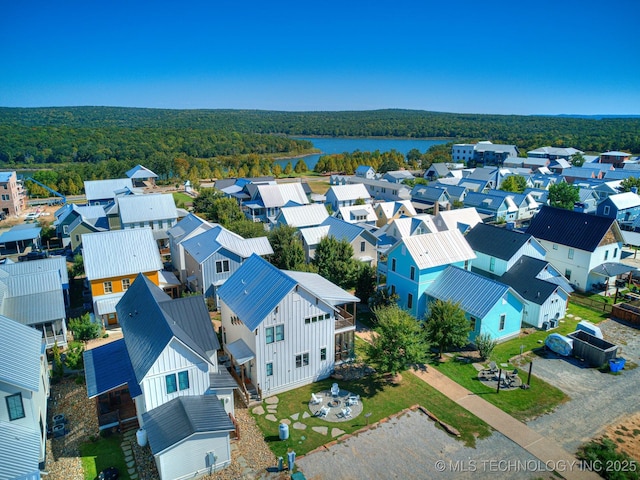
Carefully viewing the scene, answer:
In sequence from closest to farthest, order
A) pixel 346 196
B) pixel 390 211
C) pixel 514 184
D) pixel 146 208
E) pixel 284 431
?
pixel 284 431, pixel 146 208, pixel 390 211, pixel 346 196, pixel 514 184

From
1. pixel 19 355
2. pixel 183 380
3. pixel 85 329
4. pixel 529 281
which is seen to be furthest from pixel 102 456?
pixel 529 281

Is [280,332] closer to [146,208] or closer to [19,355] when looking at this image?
[19,355]

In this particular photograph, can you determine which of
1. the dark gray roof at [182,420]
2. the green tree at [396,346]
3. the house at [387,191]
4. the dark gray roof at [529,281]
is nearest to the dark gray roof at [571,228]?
the dark gray roof at [529,281]

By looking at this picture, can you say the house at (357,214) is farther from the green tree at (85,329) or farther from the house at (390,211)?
the green tree at (85,329)

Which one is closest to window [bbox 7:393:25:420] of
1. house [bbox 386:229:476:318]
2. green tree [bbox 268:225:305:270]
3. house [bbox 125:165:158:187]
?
green tree [bbox 268:225:305:270]

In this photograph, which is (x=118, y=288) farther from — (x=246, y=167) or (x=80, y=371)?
(x=246, y=167)

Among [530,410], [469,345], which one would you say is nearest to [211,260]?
[469,345]
